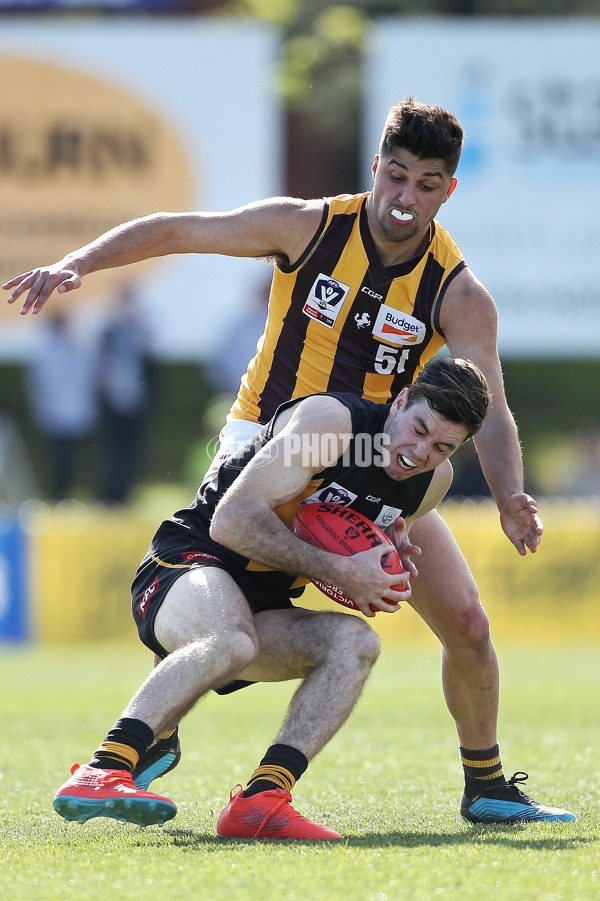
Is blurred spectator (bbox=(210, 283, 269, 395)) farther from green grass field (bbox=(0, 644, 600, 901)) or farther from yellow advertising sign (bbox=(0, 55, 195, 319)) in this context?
green grass field (bbox=(0, 644, 600, 901))

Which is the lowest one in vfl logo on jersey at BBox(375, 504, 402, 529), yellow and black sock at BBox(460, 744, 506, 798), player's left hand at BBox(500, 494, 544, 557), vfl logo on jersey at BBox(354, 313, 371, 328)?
yellow and black sock at BBox(460, 744, 506, 798)

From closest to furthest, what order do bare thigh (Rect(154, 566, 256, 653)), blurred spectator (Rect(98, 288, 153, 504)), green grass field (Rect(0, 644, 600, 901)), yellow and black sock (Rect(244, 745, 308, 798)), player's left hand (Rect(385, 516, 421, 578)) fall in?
green grass field (Rect(0, 644, 600, 901)) → yellow and black sock (Rect(244, 745, 308, 798)) → bare thigh (Rect(154, 566, 256, 653)) → player's left hand (Rect(385, 516, 421, 578)) → blurred spectator (Rect(98, 288, 153, 504))

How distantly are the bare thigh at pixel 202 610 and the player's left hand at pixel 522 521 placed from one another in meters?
1.09

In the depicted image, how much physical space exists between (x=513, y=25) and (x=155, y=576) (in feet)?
48.3

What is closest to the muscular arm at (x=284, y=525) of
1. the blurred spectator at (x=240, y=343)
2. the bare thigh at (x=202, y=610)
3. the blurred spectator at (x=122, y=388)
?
the bare thigh at (x=202, y=610)

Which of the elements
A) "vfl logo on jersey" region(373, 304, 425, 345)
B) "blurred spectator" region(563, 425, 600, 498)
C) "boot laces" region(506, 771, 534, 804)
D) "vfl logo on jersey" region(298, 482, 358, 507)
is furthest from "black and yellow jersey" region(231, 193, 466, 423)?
"blurred spectator" region(563, 425, 600, 498)

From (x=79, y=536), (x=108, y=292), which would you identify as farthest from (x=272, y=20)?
(x=79, y=536)

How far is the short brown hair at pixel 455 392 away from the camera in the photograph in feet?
14.0

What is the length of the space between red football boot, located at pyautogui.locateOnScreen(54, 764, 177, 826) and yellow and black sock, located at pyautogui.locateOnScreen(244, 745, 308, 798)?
0.34 meters

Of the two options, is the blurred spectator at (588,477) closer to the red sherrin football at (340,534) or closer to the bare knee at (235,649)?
the red sherrin football at (340,534)

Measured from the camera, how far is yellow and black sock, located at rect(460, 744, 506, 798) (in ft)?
15.8

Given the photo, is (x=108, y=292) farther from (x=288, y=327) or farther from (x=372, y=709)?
(x=288, y=327)

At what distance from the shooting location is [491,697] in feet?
16.2

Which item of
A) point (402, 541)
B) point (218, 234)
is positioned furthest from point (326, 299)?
point (402, 541)
